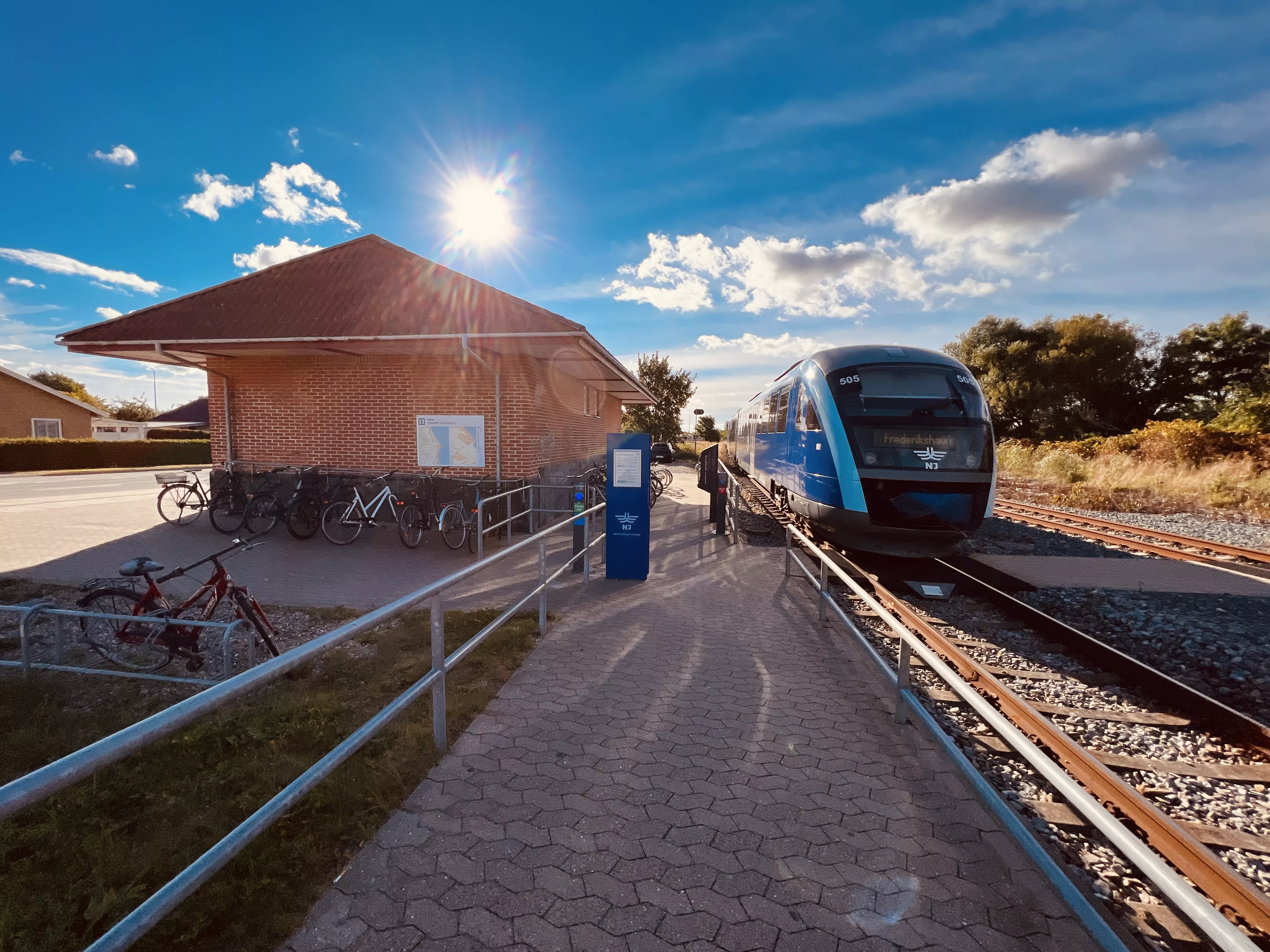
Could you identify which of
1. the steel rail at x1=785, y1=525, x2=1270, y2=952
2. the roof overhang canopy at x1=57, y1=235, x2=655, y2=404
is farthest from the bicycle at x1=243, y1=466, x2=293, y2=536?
the steel rail at x1=785, y1=525, x2=1270, y2=952

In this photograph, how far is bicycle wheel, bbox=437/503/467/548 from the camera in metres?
9.52

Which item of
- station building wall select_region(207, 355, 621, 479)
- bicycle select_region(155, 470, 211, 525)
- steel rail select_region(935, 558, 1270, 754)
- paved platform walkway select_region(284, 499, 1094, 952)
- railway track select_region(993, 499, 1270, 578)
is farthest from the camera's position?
bicycle select_region(155, 470, 211, 525)

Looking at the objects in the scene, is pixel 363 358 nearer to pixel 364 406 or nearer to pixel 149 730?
pixel 364 406

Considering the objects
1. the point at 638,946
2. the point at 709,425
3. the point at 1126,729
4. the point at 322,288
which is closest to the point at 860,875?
the point at 638,946

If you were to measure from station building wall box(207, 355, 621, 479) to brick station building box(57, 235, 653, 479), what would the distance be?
0.9 inches

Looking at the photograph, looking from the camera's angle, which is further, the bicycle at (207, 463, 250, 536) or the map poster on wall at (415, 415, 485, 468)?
the bicycle at (207, 463, 250, 536)

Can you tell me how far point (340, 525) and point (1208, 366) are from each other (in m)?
43.9

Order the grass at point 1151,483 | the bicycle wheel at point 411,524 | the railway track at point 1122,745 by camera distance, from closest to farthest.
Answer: the railway track at point 1122,745 < the bicycle wheel at point 411,524 < the grass at point 1151,483

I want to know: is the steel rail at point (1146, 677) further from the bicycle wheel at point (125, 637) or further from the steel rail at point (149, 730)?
the bicycle wheel at point (125, 637)

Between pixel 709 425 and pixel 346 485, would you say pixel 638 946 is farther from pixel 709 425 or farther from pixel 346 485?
pixel 709 425

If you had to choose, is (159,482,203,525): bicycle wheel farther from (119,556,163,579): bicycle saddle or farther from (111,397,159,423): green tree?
(111,397,159,423): green tree

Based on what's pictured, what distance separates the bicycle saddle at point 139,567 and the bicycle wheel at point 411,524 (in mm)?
4772

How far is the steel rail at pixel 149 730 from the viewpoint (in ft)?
3.57

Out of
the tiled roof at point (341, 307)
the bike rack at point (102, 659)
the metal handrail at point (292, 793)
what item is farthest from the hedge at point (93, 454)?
the metal handrail at point (292, 793)
